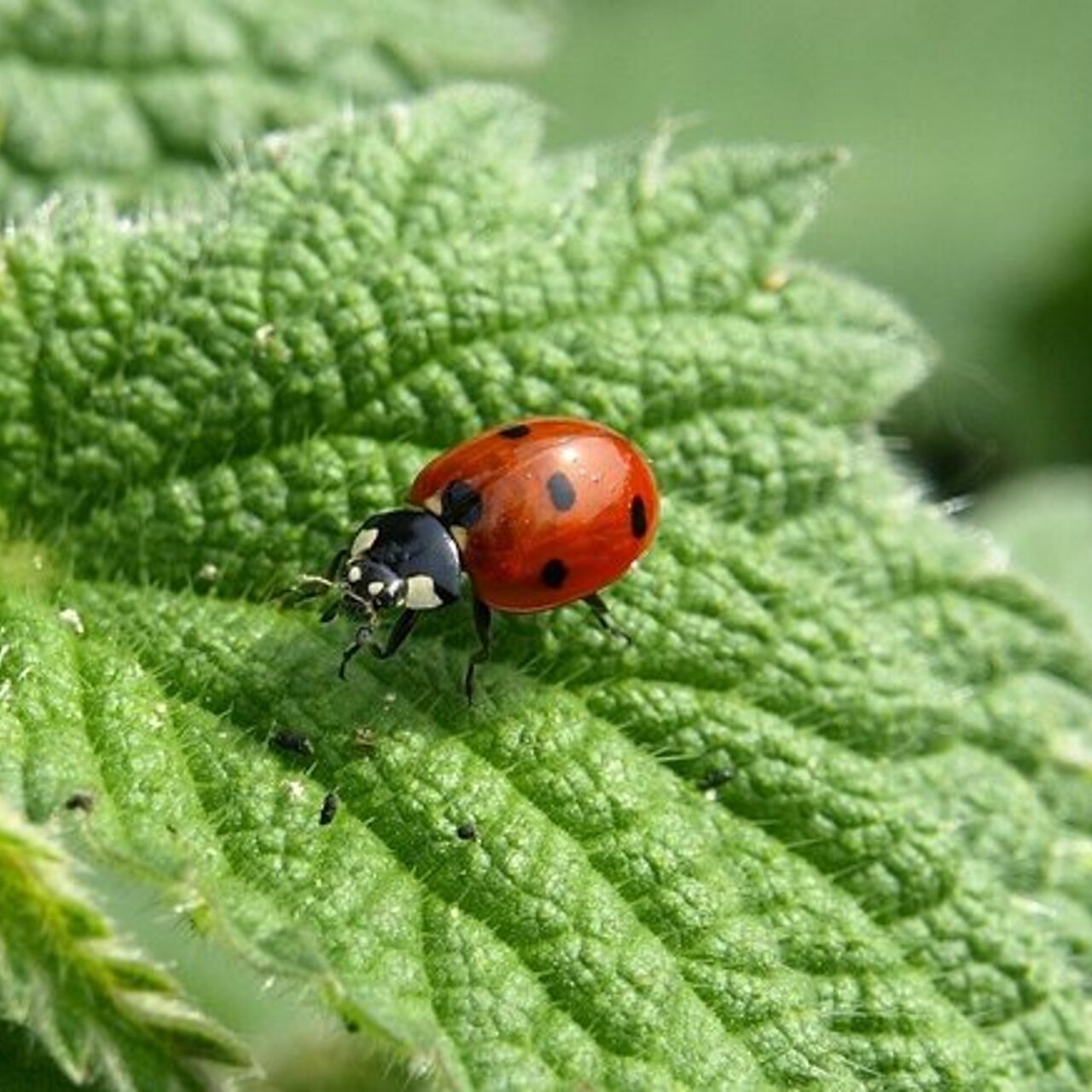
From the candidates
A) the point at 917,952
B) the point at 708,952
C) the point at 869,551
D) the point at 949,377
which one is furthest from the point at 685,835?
the point at 949,377

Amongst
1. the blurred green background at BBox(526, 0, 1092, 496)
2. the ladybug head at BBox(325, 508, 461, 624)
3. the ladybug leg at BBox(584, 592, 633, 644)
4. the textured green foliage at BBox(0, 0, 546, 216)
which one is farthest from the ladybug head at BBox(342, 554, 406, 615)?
the blurred green background at BBox(526, 0, 1092, 496)

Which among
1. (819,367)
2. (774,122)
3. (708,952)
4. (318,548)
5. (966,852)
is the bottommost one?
(708,952)

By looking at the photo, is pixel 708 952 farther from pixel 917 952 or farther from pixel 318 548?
pixel 318 548

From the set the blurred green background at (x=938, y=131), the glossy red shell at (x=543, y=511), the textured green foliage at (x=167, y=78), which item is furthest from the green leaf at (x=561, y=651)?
the blurred green background at (x=938, y=131)

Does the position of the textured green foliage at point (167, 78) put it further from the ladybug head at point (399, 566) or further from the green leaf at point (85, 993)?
the green leaf at point (85, 993)

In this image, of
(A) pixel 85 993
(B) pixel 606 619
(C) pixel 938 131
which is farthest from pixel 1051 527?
(A) pixel 85 993

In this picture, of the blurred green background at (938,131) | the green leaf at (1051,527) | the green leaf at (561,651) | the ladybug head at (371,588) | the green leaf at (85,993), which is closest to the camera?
the green leaf at (85,993)
